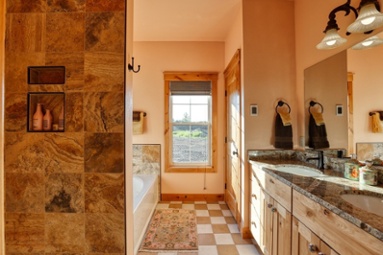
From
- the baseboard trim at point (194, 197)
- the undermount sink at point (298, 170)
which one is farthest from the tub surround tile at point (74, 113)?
the baseboard trim at point (194, 197)

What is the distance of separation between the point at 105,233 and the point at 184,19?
2694mm

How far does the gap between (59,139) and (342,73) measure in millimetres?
2221

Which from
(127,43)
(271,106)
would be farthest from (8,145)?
(271,106)

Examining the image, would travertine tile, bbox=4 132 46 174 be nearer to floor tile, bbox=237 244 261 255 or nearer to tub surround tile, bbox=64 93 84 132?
tub surround tile, bbox=64 93 84 132

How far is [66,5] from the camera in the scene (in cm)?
142

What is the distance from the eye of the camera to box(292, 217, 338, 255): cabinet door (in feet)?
3.58

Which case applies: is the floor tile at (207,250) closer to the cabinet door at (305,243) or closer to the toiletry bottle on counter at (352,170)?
the cabinet door at (305,243)

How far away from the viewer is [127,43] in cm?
146

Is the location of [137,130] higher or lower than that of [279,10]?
lower

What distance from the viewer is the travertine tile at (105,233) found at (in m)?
1.41

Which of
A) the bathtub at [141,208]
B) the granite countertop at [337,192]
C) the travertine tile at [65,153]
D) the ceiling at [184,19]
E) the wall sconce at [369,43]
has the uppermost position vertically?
the ceiling at [184,19]

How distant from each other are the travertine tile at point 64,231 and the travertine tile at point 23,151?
1.14ft

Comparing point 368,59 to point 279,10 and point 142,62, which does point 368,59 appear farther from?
point 142,62

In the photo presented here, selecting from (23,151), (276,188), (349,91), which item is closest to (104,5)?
(23,151)
